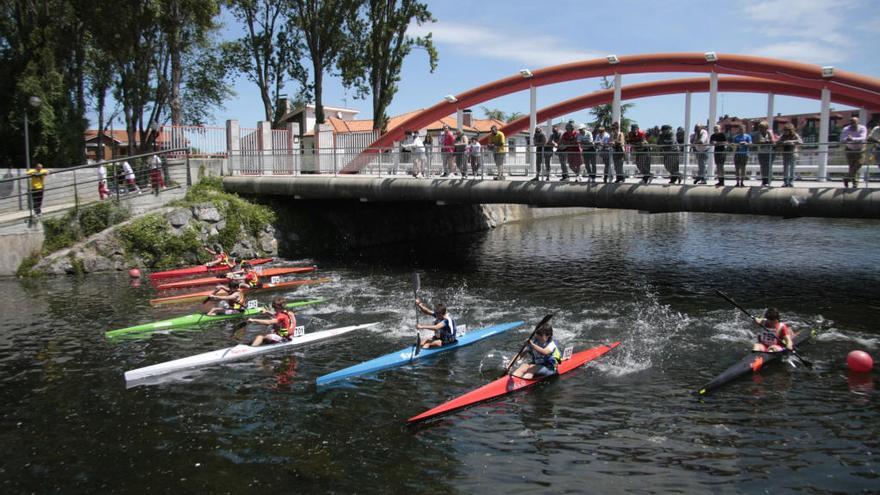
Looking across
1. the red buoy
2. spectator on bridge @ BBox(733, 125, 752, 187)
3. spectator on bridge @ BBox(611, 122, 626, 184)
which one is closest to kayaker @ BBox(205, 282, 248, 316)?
spectator on bridge @ BBox(611, 122, 626, 184)

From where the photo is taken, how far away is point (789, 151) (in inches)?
637

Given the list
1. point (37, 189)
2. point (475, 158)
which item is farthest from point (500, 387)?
point (37, 189)

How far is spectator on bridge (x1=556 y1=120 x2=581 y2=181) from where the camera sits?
20.1m

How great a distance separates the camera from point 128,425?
1051 cm

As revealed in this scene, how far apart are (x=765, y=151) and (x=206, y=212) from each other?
2033 centimetres

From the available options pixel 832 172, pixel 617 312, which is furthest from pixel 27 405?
pixel 832 172

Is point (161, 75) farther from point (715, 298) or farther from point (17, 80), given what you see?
point (715, 298)

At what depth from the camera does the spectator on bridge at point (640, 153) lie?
18.9 meters

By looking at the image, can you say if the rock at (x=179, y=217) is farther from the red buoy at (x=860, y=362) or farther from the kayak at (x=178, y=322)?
the red buoy at (x=860, y=362)

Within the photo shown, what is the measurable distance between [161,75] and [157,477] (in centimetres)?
3404

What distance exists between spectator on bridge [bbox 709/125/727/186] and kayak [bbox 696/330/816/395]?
19.9 feet

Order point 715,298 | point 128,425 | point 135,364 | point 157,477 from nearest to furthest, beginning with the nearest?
point 157,477, point 128,425, point 135,364, point 715,298

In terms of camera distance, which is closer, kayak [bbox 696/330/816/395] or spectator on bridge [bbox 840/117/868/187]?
kayak [bbox 696/330/816/395]

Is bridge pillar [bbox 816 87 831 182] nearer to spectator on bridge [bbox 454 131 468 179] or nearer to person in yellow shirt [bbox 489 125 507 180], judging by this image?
person in yellow shirt [bbox 489 125 507 180]
